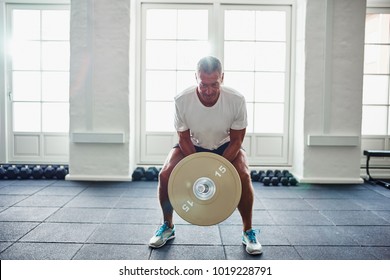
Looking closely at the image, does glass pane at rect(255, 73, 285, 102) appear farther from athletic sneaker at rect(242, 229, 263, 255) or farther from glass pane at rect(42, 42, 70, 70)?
athletic sneaker at rect(242, 229, 263, 255)

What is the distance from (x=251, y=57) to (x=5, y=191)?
3.10 m

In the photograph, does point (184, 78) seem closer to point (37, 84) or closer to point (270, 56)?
point (270, 56)

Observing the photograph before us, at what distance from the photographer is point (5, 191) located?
3.49 meters

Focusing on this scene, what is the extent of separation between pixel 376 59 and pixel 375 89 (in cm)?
36

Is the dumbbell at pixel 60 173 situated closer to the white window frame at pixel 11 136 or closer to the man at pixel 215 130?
the white window frame at pixel 11 136

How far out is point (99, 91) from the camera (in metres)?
4.05

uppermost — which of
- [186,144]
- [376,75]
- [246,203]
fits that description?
[376,75]

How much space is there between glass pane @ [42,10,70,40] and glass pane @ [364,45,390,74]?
3718mm

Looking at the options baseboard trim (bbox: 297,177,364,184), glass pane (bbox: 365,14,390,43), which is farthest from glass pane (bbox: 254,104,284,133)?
glass pane (bbox: 365,14,390,43)

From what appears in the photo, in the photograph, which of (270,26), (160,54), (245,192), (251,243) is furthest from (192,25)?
(251,243)

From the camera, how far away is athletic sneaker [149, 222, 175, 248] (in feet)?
6.82

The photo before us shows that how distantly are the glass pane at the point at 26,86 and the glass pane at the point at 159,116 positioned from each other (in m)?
1.43

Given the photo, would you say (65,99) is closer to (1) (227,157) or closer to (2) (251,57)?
(2) (251,57)

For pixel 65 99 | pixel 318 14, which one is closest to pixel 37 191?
pixel 65 99
